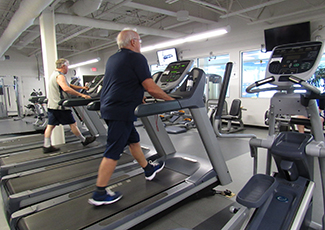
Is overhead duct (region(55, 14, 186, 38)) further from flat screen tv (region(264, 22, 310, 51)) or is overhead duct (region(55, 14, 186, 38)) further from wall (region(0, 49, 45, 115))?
wall (region(0, 49, 45, 115))

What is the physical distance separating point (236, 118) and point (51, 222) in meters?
4.81

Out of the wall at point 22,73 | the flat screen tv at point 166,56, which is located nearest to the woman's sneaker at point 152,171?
the flat screen tv at point 166,56

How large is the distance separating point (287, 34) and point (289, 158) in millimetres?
4879

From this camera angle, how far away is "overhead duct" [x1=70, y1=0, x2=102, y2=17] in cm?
438

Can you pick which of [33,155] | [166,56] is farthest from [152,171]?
[166,56]

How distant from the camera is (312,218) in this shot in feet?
5.90

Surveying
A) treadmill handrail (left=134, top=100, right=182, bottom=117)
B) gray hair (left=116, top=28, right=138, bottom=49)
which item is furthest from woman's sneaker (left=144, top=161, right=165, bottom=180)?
gray hair (left=116, top=28, right=138, bottom=49)

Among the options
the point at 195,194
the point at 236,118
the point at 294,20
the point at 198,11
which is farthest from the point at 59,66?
the point at 294,20

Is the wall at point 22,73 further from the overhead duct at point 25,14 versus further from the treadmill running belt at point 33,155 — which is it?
the treadmill running belt at point 33,155

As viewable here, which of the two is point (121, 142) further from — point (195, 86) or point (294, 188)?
point (294, 188)

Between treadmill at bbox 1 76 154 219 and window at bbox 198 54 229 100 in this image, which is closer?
treadmill at bbox 1 76 154 219

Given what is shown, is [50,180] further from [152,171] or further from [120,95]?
[120,95]

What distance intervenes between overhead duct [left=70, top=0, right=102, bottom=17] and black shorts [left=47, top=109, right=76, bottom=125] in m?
2.31

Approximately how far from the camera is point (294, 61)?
180 centimetres
